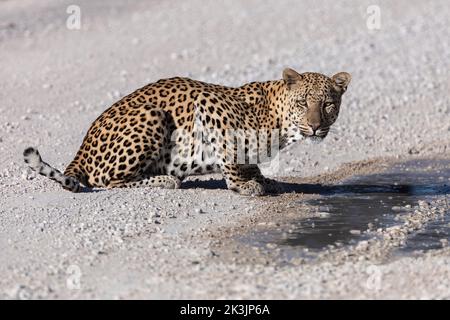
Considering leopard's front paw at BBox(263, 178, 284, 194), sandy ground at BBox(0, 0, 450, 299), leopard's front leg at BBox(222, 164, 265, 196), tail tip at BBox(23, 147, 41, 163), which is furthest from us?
leopard's front paw at BBox(263, 178, 284, 194)

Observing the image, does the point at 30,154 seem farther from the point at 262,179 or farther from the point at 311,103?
the point at 311,103

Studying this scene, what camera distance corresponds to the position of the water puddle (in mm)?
10273

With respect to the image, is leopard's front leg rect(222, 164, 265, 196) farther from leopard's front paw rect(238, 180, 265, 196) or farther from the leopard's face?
the leopard's face

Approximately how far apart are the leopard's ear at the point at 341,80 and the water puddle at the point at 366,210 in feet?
3.68

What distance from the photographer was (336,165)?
14.1 metres

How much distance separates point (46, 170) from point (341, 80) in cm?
308

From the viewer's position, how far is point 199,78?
18.8 meters

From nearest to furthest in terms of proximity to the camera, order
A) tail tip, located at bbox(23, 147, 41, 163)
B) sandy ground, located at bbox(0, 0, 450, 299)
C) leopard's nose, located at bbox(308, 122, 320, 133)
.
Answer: sandy ground, located at bbox(0, 0, 450, 299)
tail tip, located at bbox(23, 147, 41, 163)
leopard's nose, located at bbox(308, 122, 320, 133)

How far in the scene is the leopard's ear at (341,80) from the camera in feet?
39.5

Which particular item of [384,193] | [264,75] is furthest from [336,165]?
[264,75]

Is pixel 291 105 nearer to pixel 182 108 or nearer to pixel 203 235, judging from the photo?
pixel 182 108

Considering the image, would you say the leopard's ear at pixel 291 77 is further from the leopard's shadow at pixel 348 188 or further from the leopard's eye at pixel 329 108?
the leopard's shadow at pixel 348 188

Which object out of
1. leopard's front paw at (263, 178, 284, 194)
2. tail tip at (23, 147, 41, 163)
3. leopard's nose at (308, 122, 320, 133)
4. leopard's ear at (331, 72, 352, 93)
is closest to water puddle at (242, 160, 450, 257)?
leopard's front paw at (263, 178, 284, 194)

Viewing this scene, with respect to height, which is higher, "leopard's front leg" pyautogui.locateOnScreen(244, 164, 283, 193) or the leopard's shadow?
"leopard's front leg" pyautogui.locateOnScreen(244, 164, 283, 193)
